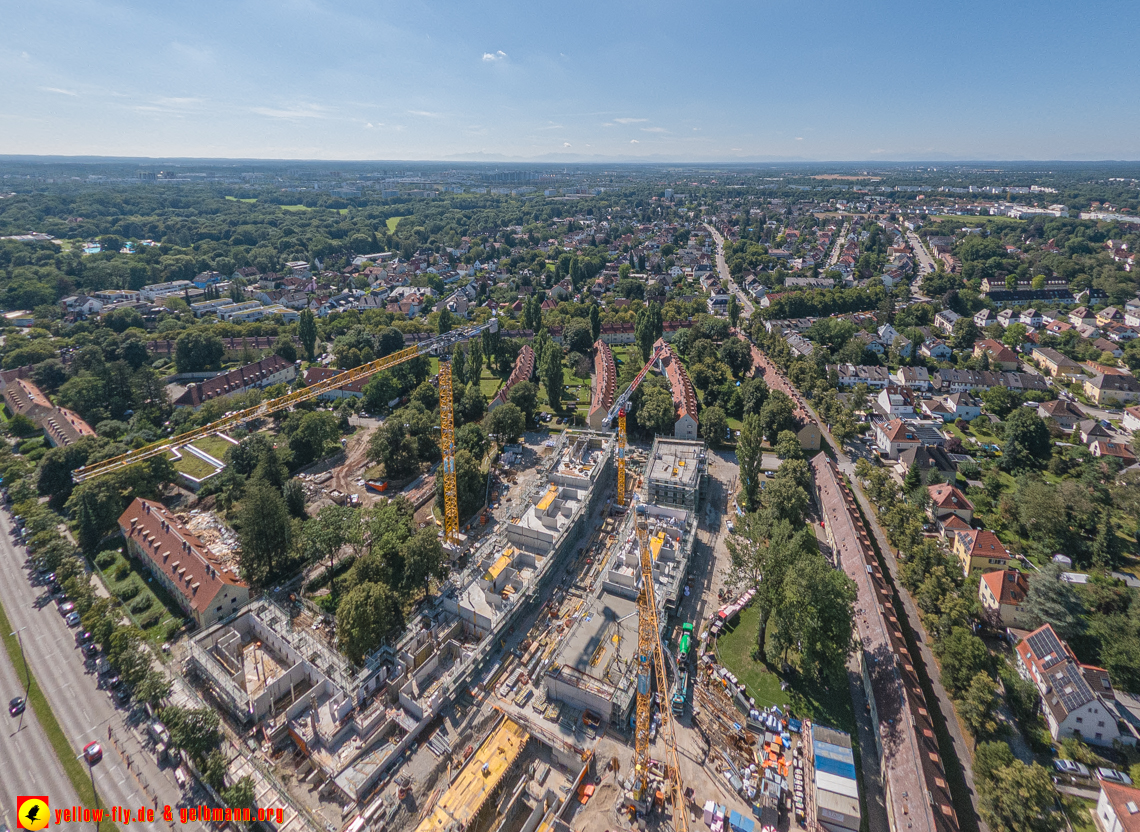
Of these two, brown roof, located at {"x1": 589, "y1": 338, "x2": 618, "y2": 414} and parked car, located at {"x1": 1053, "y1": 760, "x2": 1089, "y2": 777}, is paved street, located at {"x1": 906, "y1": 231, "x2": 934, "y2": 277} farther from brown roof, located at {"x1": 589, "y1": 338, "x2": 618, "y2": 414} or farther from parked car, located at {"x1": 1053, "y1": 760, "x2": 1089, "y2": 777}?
parked car, located at {"x1": 1053, "y1": 760, "x2": 1089, "y2": 777}

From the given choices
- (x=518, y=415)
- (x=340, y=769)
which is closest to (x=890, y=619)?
(x=340, y=769)

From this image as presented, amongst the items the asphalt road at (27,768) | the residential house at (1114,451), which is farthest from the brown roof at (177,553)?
the residential house at (1114,451)

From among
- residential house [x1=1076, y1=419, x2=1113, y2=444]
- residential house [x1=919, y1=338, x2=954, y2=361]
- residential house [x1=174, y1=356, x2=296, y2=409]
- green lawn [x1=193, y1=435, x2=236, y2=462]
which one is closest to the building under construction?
green lawn [x1=193, y1=435, x2=236, y2=462]

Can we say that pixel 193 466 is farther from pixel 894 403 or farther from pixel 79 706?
pixel 894 403

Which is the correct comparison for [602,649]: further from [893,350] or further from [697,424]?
[893,350]

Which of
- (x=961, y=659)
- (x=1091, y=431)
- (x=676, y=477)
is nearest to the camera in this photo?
(x=961, y=659)

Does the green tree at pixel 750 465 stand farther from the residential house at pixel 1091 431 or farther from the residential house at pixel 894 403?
the residential house at pixel 1091 431

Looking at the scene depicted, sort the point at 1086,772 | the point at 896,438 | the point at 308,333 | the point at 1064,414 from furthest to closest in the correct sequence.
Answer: the point at 308,333
the point at 1064,414
the point at 896,438
the point at 1086,772

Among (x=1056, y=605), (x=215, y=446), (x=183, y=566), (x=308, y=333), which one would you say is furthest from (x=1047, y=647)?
(x=308, y=333)
